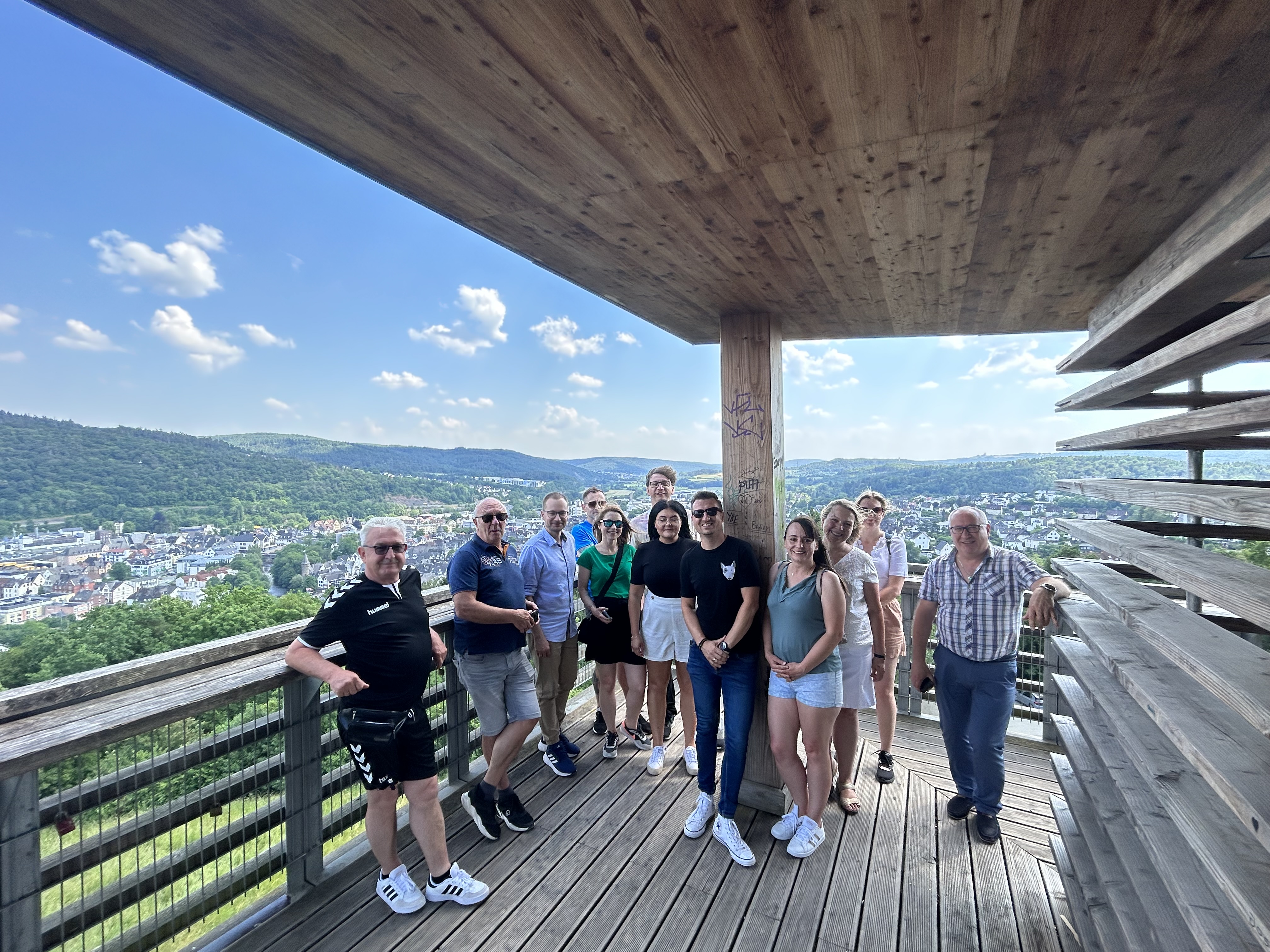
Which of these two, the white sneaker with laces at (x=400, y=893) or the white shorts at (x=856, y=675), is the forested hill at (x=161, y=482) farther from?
the white shorts at (x=856, y=675)

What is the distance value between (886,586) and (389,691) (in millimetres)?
2723

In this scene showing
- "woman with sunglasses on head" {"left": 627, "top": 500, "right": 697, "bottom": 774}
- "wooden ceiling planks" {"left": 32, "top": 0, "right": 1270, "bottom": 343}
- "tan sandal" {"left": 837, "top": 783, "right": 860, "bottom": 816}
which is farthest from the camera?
"woman with sunglasses on head" {"left": 627, "top": 500, "right": 697, "bottom": 774}

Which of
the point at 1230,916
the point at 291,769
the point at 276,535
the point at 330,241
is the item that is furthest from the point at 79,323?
the point at 1230,916

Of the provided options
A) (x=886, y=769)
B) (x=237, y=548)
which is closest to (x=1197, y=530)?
(x=886, y=769)

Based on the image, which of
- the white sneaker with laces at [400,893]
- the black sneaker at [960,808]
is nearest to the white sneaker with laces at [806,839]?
the black sneaker at [960,808]

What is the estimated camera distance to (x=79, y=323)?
3719cm

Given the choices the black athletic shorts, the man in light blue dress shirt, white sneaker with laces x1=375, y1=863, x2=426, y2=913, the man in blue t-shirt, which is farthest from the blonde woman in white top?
white sneaker with laces x1=375, y1=863, x2=426, y2=913

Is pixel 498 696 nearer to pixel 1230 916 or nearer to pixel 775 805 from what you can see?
pixel 775 805

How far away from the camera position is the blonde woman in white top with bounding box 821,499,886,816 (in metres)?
2.61

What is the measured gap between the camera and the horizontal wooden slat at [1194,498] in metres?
0.78

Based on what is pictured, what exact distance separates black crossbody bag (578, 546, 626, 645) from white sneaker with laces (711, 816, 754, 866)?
1.20 metres

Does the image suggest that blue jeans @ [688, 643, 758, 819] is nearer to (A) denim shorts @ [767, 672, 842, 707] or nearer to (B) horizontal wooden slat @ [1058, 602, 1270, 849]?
(A) denim shorts @ [767, 672, 842, 707]

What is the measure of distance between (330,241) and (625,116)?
86228mm

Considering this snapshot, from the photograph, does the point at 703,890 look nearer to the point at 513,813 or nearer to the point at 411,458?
the point at 513,813
